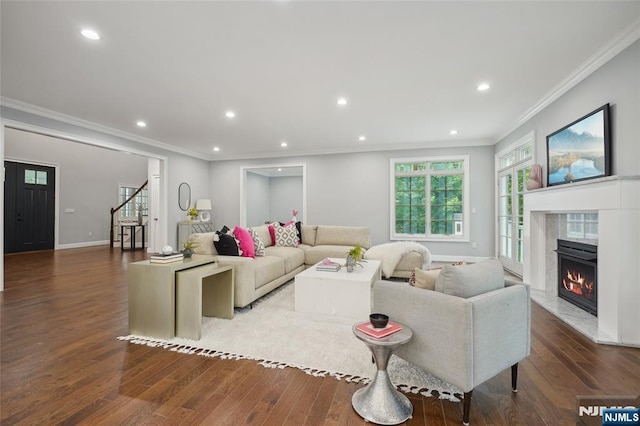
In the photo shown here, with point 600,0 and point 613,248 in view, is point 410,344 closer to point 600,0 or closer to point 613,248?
point 613,248

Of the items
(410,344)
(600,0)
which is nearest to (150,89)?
Answer: (410,344)

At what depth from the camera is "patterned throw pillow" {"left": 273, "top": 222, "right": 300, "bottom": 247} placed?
5.12 meters

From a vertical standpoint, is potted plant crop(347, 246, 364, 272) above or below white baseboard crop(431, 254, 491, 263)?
above

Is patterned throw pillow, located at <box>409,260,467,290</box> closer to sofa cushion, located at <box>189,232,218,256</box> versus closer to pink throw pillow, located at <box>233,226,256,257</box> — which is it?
pink throw pillow, located at <box>233,226,256,257</box>

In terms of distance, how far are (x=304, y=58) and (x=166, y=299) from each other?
102 inches

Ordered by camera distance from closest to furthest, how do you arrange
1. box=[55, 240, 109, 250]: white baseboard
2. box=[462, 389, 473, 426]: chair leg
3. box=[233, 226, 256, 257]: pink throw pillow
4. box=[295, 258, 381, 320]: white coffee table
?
box=[462, 389, 473, 426]: chair leg, box=[295, 258, 381, 320]: white coffee table, box=[233, 226, 256, 257]: pink throw pillow, box=[55, 240, 109, 250]: white baseboard

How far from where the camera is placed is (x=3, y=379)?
1.93 meters

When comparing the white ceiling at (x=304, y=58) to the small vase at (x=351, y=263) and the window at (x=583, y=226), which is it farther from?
the small vase at (x=351, y=263)

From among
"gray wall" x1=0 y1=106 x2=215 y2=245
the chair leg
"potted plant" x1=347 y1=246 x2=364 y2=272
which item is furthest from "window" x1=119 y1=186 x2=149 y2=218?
the chair leg

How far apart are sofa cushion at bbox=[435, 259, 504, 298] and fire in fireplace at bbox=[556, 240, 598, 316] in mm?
2058

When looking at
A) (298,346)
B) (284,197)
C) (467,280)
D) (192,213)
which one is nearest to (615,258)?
(467,280)

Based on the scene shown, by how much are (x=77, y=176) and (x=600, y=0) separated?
11250 millimetres

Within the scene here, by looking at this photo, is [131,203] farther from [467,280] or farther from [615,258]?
[615,258]

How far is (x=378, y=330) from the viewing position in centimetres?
164
